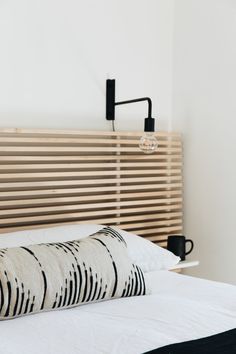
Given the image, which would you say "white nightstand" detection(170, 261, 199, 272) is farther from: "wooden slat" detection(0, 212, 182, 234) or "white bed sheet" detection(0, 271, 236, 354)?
"white bed sheet" detection(0, 271, 236, 354)

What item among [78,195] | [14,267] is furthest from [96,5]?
[14,267]

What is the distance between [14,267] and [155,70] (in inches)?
74.5

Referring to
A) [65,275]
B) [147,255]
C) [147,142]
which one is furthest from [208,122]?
[65,275]

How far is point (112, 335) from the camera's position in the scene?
1.73 meters

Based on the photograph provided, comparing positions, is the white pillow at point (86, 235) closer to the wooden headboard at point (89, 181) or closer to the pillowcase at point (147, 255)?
the pillowcase at point (147, 255)

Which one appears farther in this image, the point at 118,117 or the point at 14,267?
the point at 118,117

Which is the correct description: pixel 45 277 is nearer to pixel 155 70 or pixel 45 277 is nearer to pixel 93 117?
pixel 93 117

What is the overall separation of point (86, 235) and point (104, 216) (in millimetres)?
552

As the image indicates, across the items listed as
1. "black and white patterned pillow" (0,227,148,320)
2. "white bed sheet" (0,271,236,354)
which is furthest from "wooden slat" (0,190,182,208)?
"white bed sheet" (0,271,236,354)

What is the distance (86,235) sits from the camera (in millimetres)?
2656

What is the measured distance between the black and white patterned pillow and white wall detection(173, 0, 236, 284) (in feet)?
3.75

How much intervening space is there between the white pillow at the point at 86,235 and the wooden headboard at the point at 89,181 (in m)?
0.26

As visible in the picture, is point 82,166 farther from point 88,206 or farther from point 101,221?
point 101,221

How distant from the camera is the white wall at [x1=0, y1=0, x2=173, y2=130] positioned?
9.42ft
